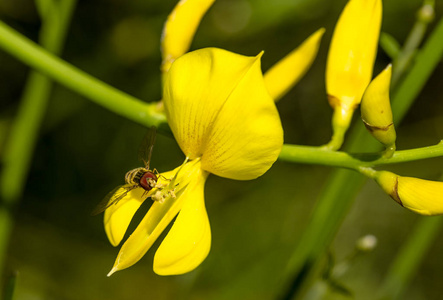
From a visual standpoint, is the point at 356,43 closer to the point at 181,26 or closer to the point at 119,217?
the point at 181,26

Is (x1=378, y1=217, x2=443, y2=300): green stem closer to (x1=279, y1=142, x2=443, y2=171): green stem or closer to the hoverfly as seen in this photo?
(x1=279, y1=142, x2=443, y2=171): green stem

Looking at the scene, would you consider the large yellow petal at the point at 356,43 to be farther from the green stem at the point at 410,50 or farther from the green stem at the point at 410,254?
the green stem at the point at 410,254

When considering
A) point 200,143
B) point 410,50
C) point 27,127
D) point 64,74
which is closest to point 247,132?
point 200,143

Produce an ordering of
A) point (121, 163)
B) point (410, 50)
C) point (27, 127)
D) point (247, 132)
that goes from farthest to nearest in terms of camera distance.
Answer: point (121, 163)
point (27, 127)
point (410, 50)
point (247, 132)

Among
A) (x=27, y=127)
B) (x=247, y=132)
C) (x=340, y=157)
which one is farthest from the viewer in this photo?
(x=27, y=127)

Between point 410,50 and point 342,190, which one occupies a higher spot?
point 410,50

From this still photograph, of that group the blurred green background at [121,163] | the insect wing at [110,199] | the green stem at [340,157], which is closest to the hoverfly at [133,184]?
the insect wing at [110,199]
